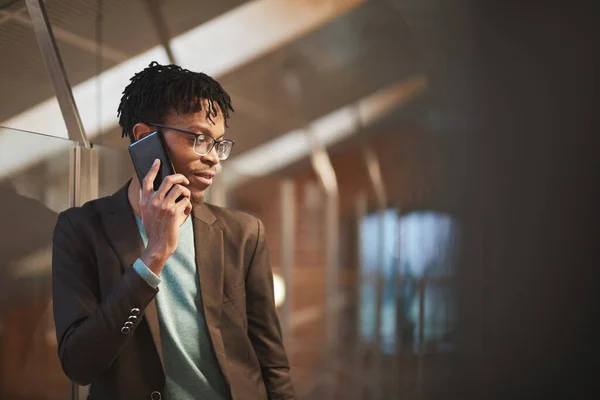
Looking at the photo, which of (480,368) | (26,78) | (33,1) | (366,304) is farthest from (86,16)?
(480,368)

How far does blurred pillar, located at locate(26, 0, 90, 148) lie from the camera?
8.20ft

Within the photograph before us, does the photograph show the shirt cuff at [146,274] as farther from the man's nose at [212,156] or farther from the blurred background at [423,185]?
the blurred background at [423,185]

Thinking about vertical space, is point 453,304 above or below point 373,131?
below

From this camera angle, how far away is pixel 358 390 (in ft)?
11.2

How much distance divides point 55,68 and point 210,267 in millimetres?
1228

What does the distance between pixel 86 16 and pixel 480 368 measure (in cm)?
244

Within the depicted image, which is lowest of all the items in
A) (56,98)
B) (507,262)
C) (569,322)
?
(569,322)

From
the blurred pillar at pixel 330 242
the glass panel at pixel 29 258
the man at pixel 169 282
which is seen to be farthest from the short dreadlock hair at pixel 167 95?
the blurred pillar at pixel 330 242

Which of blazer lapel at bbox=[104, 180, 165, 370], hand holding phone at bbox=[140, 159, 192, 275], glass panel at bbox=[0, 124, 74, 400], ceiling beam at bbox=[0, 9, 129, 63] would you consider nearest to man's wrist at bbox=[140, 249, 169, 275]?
hand holding phone at bbox=[140, 159, 192, 275]

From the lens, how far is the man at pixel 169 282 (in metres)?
1.55

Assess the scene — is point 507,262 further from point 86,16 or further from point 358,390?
point 86,16

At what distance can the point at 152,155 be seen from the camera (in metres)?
1.71

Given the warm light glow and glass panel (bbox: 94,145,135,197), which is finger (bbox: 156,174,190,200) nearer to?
glass panel (bbox: 94,145,135,197)

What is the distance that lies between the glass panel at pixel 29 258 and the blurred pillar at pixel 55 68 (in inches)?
4.6
